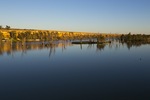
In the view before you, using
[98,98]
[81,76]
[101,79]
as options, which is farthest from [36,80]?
[98,98]

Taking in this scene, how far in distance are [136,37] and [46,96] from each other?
12893cm

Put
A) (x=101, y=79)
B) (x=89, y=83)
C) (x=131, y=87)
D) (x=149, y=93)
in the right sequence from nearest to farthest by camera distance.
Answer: (x=149, y=93)
(x=131, y=87)
(x=89, y=83)
(x=101, y=79)

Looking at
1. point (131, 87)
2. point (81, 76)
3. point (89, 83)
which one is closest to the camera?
point (131, 87)

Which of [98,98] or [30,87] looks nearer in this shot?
[98,98]

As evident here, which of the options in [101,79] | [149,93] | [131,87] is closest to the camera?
[149,93]

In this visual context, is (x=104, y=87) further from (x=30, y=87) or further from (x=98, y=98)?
(x=30, y=87)

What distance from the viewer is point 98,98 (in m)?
17.7

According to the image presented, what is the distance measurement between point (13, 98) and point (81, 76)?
10.7 meters

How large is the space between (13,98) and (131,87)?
11395 mm

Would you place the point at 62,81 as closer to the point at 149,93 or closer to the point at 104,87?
the point at 104,87

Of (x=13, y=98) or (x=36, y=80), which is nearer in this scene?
(x=13, y=98)

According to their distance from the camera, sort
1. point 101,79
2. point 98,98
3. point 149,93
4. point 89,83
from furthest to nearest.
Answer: point 101,79 < point 89,83 < point 149,93 < point 98,98

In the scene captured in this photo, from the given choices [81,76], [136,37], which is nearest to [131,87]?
[81,76]

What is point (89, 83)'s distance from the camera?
22.9 metres
